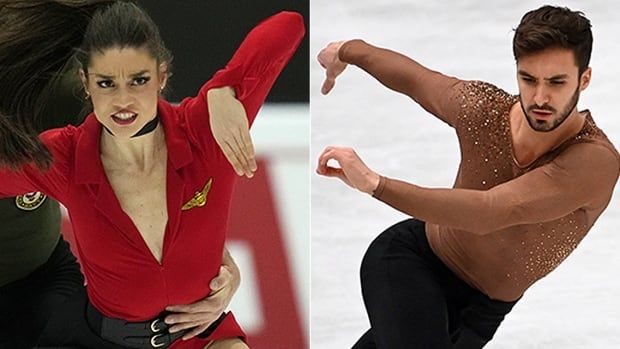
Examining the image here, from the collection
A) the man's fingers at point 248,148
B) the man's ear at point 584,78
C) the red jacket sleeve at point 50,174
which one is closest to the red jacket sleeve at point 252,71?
the man's fingers at point 248,148

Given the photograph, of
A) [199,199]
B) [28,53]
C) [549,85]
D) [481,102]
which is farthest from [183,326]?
[549,85]

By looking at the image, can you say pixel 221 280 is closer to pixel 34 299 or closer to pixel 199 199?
pixel 199 199

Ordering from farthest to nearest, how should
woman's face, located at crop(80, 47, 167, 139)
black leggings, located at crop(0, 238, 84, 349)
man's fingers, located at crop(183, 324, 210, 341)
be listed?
black leggings, located at crop(0, 238, 84, 349)
man's fingers, located at crop(183, 324, 210, 341)
woman's face, located at crop(80, 47, 167, 139)

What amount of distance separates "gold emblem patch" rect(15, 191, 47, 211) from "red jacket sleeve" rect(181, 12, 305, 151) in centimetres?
48

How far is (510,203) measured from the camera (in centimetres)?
293

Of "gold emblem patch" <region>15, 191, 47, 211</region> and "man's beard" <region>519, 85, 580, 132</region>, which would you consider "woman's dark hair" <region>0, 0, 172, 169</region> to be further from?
"man's beard" <region>519, 85, 580, 132</region>

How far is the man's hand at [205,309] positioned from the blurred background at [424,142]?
78 cm

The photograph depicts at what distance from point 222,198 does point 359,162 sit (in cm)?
33

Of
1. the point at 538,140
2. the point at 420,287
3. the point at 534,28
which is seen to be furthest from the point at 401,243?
the point at 534,28

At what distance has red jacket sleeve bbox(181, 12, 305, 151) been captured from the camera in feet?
9.43

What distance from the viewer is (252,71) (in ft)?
9.46

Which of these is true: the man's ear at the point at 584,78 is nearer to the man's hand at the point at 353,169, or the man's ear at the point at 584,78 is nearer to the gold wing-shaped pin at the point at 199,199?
the man's hand at the point at 353,169

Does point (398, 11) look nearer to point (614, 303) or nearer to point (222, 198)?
point (614, 303)

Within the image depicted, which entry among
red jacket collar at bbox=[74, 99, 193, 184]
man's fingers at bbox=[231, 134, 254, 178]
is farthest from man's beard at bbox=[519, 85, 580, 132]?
red jacket collar at bbox=[74, 99, 193, 184]
